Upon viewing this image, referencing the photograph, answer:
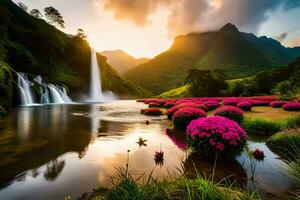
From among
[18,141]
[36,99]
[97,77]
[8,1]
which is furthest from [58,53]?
[18,141]

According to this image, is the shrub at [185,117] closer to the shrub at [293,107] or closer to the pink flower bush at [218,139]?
the pink flower bush at [218,139]

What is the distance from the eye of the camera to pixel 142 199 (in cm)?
360

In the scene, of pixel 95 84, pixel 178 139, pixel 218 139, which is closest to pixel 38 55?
pixel 95 84

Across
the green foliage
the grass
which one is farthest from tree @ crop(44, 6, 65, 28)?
the green foliage

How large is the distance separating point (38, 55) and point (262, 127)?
87.3 metres

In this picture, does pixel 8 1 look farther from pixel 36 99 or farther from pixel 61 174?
pixel 61 174

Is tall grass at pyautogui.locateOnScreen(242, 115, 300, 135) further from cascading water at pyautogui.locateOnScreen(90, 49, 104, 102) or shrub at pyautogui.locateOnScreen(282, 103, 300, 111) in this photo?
cascading water at pyautogui.locateOnScreen(90, 49, 104, 102)

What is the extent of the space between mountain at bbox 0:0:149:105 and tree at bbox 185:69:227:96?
43887 mm

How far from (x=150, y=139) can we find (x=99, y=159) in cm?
395

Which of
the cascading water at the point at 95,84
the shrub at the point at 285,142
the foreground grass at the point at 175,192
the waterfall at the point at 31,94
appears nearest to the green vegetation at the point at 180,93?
the cascading water at the point at 95,84

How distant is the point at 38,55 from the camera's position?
83938 mm

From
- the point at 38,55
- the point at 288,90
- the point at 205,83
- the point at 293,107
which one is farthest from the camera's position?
the point at 38,55

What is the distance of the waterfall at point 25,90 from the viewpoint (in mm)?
44031

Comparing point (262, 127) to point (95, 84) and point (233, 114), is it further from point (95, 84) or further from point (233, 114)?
point (95, 84)
